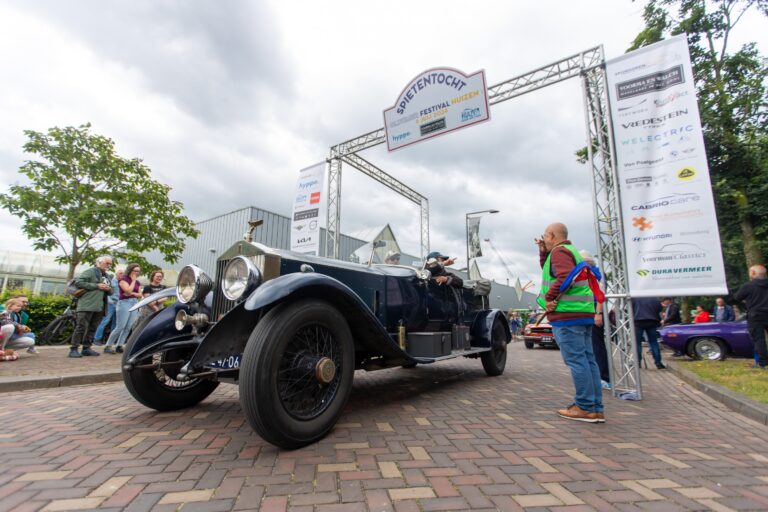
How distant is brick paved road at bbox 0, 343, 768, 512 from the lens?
1642mm

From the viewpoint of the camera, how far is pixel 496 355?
5414mm

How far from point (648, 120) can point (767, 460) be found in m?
3.50

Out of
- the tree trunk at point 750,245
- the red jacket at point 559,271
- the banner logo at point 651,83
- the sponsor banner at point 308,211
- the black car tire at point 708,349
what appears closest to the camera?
the red jacket at point 559,271

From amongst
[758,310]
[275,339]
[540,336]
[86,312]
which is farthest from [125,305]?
[540,336]

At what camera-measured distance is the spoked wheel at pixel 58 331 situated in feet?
24.7

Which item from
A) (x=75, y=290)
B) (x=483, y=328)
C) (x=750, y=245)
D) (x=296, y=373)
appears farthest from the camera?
(x=750, y=245)

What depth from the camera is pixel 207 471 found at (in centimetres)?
189

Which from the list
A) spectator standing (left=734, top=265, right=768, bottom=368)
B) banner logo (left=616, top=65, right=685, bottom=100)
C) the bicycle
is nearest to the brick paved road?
banner logo (left=616, top=65, right=685, bottom=100)

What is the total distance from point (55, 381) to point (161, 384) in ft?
7.71

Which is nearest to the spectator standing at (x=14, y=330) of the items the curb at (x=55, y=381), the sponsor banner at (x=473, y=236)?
the curb at (x=55, y=381)

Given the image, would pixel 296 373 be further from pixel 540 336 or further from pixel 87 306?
pixel 540 336

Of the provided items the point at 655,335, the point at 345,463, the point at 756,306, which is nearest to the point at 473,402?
the point at 345,463

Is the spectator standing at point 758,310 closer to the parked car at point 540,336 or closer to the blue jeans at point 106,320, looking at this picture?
the parked car at point 540,336

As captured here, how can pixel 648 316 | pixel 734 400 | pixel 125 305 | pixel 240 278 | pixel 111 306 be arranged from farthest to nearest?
pixel 111 306 < pixel 125 305 < pixel 648 316 < pixel 734 400 < pixel 240 278
